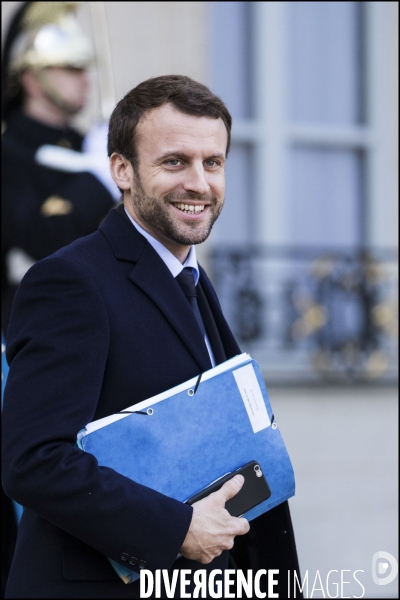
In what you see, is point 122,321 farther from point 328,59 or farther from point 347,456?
point 328,59

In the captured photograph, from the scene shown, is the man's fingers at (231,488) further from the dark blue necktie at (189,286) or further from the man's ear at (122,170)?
the man's ear at (122,170)

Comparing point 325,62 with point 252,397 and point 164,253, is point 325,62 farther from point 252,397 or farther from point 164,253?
point 252,397

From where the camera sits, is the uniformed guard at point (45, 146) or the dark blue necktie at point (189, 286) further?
the uniformed guard at point (45, 146)

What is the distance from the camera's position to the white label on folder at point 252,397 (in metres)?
2.15

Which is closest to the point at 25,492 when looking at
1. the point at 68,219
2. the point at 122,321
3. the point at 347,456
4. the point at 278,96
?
the point at 122,321

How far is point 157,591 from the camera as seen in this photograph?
2.03 meters

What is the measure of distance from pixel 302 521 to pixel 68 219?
3562 mm

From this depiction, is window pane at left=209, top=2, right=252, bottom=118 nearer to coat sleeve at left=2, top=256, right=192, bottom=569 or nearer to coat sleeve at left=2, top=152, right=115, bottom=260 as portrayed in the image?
coat sleeve at left=2, top=152, right=115, bottom=260

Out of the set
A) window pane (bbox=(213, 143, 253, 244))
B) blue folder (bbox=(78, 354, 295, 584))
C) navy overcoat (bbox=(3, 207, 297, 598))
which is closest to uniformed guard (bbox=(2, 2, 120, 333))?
navy overcoat (bbox=(3, 207, 297, 598))

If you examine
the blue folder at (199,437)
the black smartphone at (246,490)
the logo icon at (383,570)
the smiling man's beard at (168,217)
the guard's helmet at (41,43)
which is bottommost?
the logo icon at (383,570)

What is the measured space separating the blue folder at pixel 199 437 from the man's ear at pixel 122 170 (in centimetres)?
52

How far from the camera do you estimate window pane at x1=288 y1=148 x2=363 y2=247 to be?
8945 millimetres

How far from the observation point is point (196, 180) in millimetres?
2246

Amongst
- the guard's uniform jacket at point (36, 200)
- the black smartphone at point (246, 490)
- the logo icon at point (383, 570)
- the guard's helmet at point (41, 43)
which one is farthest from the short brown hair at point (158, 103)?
the logo icon at point (383, 570)
